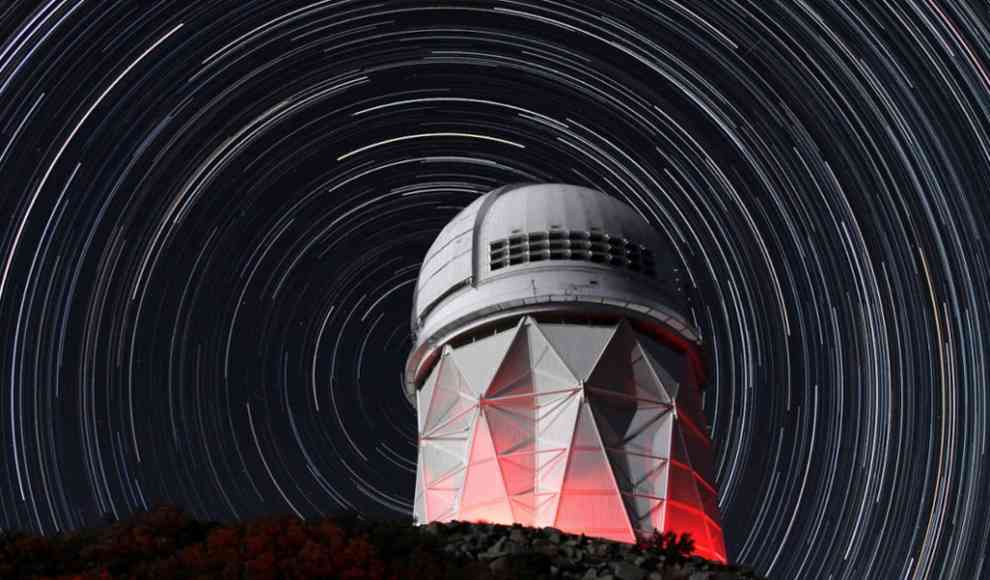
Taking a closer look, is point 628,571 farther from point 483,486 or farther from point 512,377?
point 512,377

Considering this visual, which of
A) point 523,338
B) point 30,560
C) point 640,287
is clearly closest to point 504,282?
point 523,338

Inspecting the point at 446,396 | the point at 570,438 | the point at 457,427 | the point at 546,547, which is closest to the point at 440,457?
the point at 457,427

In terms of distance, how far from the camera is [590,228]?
116 feet

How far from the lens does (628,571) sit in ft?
76.3

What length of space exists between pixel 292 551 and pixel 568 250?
50.1ft

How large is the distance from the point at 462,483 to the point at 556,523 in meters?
3.16

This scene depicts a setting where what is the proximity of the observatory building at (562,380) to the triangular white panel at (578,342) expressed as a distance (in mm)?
41

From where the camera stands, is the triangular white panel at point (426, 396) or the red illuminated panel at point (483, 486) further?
the triangular white panel at point (426, 396)

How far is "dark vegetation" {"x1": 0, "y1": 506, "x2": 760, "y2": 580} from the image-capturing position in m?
21.0

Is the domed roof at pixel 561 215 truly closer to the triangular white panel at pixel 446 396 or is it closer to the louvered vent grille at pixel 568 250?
the louvered vent grille at pixel 568 250

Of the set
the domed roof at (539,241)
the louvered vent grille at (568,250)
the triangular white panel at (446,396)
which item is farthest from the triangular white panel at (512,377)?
the louvered vent grille at (568,250)

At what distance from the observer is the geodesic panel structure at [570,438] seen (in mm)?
31391

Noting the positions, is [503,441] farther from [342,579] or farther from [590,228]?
[342,579]

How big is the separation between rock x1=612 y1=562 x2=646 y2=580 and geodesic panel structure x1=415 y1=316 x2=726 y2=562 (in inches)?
282
